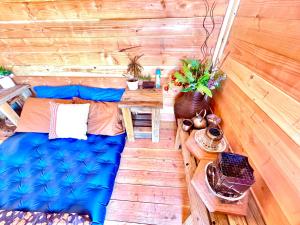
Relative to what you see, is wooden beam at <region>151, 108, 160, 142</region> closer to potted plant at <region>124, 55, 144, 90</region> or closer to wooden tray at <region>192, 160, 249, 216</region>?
potted plant at <region>124, 55, 144, 90</region>

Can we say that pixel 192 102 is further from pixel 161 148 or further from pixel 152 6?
pixel 152 6

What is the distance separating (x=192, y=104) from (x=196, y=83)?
24 centimetres

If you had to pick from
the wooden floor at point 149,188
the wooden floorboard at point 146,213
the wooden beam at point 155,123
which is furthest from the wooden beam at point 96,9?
the wooden floorboard at point 146,213

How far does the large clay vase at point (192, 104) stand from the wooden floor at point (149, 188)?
0.45 m

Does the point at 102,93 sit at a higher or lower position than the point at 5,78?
lower

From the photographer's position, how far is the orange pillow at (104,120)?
1.65m

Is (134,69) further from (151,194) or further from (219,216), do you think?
(219,216)

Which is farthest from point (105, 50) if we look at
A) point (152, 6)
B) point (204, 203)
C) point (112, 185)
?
point (204, 203)

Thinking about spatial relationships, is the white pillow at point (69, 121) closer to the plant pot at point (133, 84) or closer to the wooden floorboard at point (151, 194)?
the plant pot at point (133, 84)

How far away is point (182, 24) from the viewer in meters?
1.34

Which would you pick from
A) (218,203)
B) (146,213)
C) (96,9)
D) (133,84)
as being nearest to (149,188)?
(146,213)

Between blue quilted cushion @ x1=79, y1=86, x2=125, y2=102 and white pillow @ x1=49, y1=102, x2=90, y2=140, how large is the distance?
0.85 ft

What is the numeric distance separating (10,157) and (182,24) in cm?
210

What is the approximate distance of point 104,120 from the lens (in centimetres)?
167
